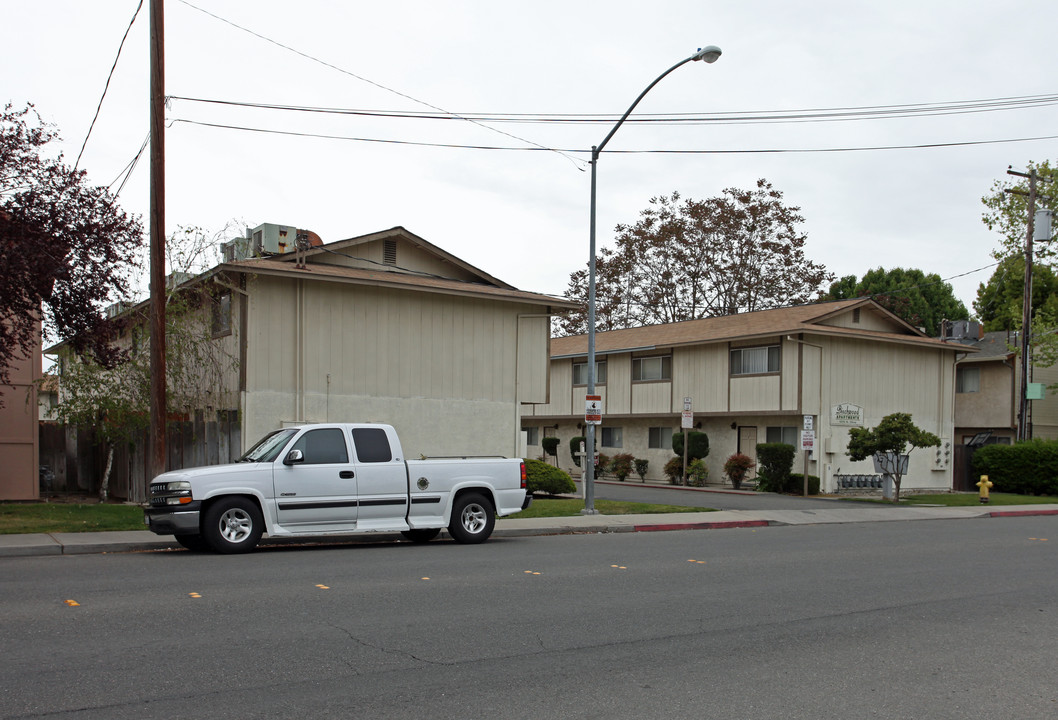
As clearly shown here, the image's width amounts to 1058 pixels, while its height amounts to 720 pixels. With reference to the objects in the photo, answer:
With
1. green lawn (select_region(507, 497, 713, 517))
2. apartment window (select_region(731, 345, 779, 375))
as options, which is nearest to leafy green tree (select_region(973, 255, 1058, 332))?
apartment window (select_region(731, 345, 779, 375))

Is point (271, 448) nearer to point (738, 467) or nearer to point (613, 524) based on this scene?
point (613, 524)

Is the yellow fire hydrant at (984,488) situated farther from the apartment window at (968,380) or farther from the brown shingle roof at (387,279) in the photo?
the apartment window at (968,380)

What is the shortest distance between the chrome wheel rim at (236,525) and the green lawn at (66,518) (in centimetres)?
323

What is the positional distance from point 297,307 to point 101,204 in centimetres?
618

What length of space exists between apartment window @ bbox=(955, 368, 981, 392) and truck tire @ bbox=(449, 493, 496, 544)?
32131mm

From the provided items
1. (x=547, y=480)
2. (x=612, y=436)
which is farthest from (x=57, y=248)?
(x=612, y=436)

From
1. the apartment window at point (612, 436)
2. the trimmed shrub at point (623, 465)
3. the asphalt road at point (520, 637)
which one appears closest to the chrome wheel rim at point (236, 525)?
the asphalt road at point (520, 637)

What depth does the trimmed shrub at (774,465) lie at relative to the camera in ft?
101

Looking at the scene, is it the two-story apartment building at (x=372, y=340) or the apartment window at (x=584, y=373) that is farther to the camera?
the apartment window at (x=584, y=373)

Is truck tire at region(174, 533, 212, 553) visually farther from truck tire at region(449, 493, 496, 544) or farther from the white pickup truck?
truck tire at region(449, 493, 496, 544)

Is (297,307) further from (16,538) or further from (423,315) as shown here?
(16,538)

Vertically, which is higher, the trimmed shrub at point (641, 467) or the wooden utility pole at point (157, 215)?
the wooden utility pole at point (157, 215)

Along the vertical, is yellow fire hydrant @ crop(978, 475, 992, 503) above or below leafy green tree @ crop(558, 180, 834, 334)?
below

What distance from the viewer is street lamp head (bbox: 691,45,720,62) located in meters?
17.5
